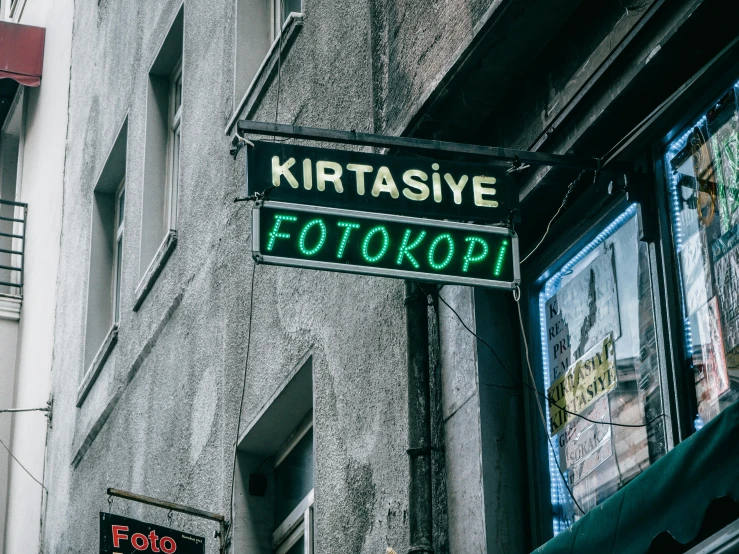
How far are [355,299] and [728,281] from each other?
286 cm

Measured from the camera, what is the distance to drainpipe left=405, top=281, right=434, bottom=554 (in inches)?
234

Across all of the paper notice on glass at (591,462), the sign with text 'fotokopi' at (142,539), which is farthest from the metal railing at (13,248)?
the paper notice on glass at (591,462)

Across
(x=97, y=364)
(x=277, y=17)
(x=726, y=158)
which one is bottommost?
(x=726, y=158)

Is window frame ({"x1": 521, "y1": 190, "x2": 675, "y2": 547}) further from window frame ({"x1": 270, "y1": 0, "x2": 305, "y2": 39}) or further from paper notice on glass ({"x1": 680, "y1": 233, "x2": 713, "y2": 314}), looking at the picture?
window frame ({"x1": 270, "y1": 0, "x2": 305, "y2": 39})

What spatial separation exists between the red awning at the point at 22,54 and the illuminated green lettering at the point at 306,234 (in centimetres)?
1572

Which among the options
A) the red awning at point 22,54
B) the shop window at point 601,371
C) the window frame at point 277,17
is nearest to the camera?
the shop window at point 601,371

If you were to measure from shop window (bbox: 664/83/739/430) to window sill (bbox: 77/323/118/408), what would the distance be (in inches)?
323

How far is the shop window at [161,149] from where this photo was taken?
1191cm

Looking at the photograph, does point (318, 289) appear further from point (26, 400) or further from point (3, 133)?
point (3, 133)

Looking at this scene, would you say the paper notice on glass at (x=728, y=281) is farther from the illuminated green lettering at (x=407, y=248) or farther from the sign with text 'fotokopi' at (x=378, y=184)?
the illuminated green lettering at (x=407, y=248)

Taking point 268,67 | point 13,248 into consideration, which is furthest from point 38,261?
point 268,67

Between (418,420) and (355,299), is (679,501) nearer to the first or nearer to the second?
(418,420)

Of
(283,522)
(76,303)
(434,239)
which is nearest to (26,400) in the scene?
(76,303)

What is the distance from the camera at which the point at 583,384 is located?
5.57 metres
